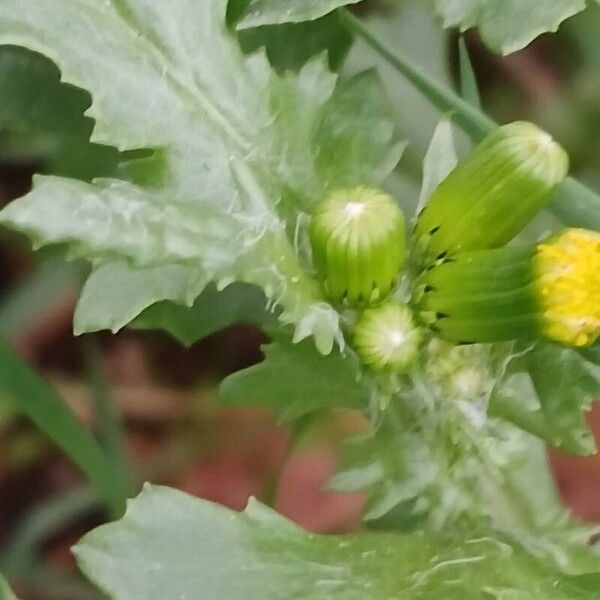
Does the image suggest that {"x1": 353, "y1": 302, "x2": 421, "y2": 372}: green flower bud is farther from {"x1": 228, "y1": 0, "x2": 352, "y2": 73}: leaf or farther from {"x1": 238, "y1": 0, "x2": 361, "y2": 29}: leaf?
{"x1": 228, "y1": 0, "x2": 352, "y2": 73}: leaf

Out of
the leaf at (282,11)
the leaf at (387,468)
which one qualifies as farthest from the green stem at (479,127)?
the leaf at (387,468)

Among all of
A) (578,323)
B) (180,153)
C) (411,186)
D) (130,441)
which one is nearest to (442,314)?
(578,323)

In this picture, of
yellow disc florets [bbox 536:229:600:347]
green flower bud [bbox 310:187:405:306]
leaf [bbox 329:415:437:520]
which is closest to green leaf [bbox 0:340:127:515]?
leaf [bbox 329:415:437:520]

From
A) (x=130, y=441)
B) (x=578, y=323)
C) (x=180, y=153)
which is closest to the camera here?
(x=578, y=323)

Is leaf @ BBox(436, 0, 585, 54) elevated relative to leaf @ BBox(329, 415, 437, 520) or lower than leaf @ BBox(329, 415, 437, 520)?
elevated

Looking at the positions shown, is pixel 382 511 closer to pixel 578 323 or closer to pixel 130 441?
pixel 578 323

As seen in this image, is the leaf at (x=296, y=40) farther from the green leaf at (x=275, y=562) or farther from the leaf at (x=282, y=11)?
the green leaf at (x=275, y=562)

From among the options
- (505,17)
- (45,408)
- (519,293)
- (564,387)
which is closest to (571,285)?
(519,293)
